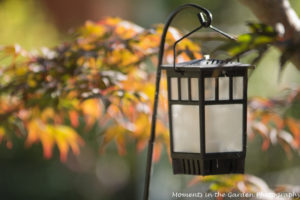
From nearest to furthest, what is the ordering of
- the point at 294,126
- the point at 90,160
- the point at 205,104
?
the point at 205,104
the point at 294,126
the point at 90,160

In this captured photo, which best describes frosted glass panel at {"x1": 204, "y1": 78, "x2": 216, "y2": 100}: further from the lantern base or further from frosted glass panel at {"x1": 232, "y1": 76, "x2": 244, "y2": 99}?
the lantern base

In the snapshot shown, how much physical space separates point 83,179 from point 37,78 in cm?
311

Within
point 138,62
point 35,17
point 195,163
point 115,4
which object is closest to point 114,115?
point 138,62

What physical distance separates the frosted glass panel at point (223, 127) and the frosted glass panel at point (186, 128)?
0.03m

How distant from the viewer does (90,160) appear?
15.5 feet

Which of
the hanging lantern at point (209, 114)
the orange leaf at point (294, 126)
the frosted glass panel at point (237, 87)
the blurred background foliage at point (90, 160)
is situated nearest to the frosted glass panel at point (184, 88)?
the hanging lantern at point (209, 114)

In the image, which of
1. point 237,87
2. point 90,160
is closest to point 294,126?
point 237,87

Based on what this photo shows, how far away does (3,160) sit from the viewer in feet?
14.5

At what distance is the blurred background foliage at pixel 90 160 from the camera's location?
14.3 ft

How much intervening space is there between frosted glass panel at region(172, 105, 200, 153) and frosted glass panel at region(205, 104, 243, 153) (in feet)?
0.09

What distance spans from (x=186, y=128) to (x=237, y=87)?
17cm

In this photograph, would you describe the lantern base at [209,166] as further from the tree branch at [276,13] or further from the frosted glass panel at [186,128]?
the tree branch at [276,13]

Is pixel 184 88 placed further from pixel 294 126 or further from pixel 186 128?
pixel 294 126

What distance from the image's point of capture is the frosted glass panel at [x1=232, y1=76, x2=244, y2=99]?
1.16 metres
